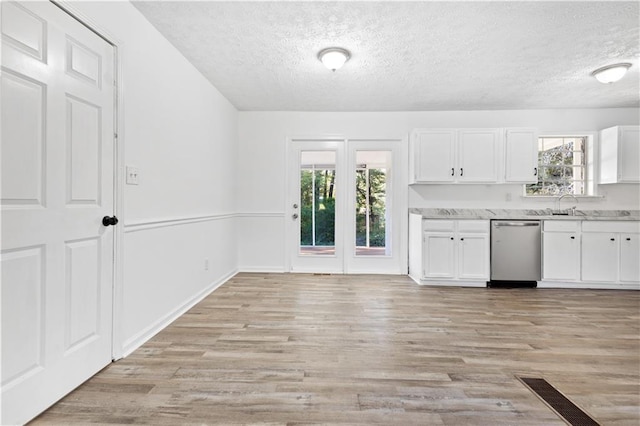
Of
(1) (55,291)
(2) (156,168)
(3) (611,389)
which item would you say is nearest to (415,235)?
(3) (611,389)

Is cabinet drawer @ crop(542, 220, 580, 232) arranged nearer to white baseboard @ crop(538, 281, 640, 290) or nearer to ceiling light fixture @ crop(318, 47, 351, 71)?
white baseboard @ crop(538, 281, 640, 290)

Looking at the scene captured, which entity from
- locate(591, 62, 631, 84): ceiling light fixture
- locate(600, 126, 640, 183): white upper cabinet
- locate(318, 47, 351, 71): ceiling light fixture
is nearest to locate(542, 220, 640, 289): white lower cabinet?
locate(600, 126, 640, 183): white upper cabinet

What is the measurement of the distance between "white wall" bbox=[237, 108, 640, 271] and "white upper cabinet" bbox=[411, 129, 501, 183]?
32cm

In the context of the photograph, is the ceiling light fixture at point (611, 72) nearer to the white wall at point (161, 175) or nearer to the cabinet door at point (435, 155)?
the cabinet door at point (435, 155)

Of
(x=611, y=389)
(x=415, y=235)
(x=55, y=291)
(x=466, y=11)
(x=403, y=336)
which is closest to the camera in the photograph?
(x=55, y=291)

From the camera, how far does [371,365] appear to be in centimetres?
197

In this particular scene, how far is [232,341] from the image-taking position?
229 cm

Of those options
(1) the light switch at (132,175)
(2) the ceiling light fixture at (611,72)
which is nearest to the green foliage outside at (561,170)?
(2) the ceiling light fixture at (611,72)

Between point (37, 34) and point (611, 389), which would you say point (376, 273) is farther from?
point (37, 34)

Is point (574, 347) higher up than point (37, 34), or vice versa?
point (37, 34)

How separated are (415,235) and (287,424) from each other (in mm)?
3297

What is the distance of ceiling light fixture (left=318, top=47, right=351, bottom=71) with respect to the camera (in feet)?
8.85

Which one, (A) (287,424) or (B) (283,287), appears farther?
(B) (283,287)

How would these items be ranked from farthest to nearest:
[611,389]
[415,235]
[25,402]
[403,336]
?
[415,235] < [403,336] < [611,389] < [25,402]
